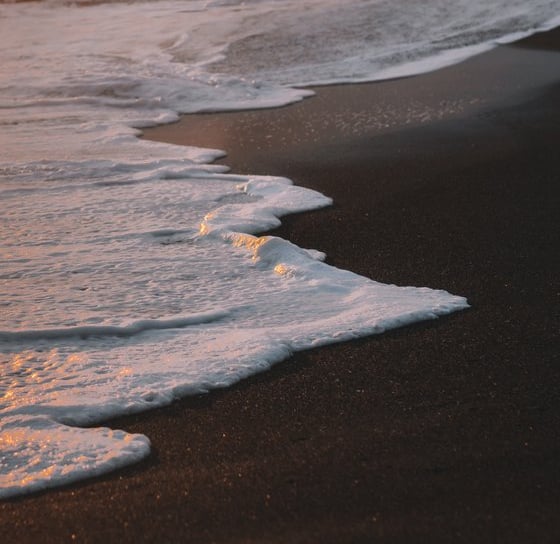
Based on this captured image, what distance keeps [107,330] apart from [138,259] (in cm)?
76

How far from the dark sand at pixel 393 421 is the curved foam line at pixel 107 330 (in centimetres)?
53

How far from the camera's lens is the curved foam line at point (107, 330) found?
3312 millimetres

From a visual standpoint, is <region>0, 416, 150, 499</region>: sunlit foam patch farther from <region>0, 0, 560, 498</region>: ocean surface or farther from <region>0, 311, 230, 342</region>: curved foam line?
<region>0, 311, 230, 342</region>: curved foam line

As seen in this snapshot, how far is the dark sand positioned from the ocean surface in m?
0.13

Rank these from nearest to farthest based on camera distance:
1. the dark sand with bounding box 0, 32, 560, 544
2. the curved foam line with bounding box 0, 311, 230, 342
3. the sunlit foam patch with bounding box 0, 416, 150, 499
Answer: the dark sand with bounding box 0, 32, 560, 544 → the sunlit foam patch with bounding box 0, 416, 150, 499 → the curved foam line with bounding box 0, 311, 230, 342

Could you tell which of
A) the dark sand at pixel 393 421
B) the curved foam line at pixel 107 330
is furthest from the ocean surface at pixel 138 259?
the dark sand at pixel 393 421

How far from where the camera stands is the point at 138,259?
13.3 feet

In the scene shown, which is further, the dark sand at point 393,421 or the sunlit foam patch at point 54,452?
the sunlit foam patch at point 54,452

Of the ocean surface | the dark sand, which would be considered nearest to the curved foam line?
the ocean surface

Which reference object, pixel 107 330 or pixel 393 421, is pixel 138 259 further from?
pixel 393 421

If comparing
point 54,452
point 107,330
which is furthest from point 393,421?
point 107,330

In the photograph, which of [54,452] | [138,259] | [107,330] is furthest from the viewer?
[138,259]

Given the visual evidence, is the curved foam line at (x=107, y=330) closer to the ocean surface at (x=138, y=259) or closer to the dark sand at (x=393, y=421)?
the ocean surface at (x=138, y=259)

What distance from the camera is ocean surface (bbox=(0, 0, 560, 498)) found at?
2.92 m
